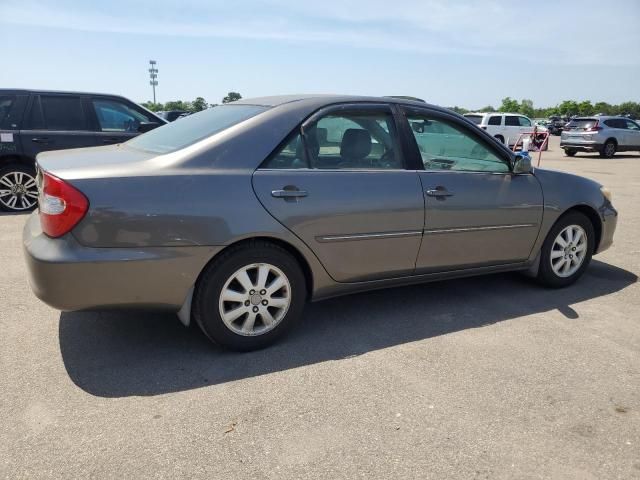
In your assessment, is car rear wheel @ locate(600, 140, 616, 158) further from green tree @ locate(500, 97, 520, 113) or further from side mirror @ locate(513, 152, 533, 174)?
green tree @ locate(500, 97, 520, 113)

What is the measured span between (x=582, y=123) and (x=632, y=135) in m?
2.29

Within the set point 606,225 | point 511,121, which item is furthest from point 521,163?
point 511,121

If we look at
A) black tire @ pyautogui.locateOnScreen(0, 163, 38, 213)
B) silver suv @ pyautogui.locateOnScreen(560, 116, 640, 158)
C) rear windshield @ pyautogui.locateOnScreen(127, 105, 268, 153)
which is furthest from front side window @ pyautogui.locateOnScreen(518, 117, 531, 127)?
rear windshield @ pyautogui.locateOnScreen(127, 105, 268, 153)

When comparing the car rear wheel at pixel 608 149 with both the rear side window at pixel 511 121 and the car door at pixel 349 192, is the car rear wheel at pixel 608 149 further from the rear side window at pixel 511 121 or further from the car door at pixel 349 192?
the car door at pixel 349 192

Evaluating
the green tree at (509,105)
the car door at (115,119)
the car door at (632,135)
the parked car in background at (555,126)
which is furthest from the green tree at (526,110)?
the car door at (115,119)

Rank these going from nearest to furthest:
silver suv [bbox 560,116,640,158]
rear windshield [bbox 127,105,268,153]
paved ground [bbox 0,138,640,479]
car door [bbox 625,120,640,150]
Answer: paved ground [bbox 0,138,640,479] < rear windshield [bbox 127,105,268,153] < silver suv [bbox 560,116,640,158] < car door [bbox 625,120,640,150]

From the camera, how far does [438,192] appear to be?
3.82 meters

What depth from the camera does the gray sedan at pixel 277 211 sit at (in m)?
2.88

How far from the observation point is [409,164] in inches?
149

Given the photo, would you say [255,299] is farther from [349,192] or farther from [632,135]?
[632,135]

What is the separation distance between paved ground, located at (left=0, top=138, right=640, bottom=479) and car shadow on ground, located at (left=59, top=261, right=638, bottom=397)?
15 mm

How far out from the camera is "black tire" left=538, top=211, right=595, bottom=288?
4.52 m

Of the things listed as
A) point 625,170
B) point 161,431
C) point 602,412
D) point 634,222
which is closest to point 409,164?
point 602,412

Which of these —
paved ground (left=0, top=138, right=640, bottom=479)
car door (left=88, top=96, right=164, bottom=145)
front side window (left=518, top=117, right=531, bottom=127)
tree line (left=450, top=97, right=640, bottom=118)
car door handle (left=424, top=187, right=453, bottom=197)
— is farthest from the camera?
tree line (left=450, top=97, right=640, bottom=118)
